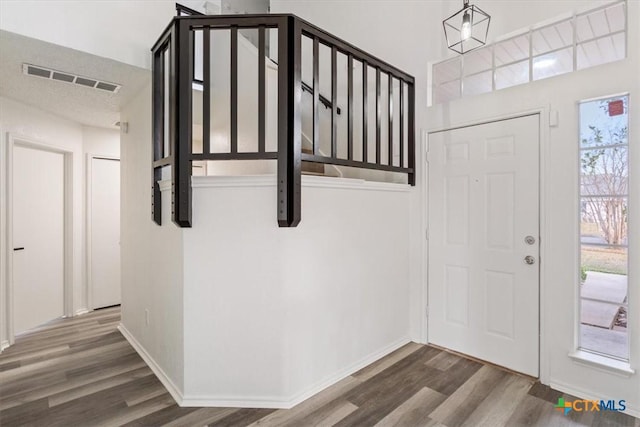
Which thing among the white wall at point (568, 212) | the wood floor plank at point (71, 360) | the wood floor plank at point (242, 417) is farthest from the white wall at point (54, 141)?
the white wall at point (568, 212)

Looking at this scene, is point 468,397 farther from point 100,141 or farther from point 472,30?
point 100,141

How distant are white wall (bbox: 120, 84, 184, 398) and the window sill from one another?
263 cm

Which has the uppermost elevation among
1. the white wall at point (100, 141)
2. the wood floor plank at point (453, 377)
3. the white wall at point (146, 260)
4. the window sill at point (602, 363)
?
the white wall at point (100, 141)

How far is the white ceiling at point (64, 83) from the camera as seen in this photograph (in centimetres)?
228

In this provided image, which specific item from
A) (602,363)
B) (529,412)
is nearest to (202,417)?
(529,412)

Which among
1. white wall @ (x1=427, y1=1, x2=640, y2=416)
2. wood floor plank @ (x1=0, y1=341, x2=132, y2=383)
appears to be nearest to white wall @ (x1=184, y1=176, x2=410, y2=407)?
wood floor plank @ (x1=0, y1=341, x2=132, y2=383)

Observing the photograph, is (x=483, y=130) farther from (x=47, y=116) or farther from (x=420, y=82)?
(x=47, y=116)

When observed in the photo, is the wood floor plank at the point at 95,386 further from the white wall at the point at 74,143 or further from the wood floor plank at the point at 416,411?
the wood floor plank at the point at 416,411

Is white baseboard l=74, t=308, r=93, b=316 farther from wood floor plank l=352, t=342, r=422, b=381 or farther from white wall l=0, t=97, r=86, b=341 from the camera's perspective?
wood floor plank l=352, t=342, r=422, b=381

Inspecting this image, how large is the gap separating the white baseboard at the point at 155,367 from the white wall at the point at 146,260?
0.07 ft

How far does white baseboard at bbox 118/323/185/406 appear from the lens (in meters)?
2.28

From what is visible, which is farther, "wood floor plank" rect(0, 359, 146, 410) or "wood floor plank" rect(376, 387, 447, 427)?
"wood floor plank" rect(0, 359, 146, 410)

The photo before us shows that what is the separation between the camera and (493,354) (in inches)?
107

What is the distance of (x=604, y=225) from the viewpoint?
2236 mm
